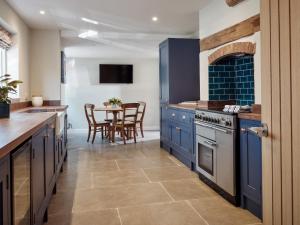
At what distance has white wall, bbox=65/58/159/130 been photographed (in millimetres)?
8781

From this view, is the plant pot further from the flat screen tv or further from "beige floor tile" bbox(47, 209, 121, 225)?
the flat screen tv

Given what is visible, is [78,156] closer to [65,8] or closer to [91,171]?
[91,171]

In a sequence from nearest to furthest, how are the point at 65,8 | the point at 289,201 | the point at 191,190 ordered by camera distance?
the point at 289,201 → the point at 191,190 → the point at 65,8

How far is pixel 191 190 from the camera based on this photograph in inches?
126

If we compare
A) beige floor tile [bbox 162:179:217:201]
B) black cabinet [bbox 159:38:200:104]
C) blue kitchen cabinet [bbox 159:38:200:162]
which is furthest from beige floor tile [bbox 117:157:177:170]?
black cabinet [bbox 159:38:200:104]

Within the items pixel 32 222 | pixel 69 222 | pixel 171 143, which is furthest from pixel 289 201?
pixel 171 143

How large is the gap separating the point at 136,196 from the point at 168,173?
0.99 metres

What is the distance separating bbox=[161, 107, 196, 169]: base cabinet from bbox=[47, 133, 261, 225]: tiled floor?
0.18 meters

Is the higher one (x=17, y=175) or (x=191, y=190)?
(x=17, y=175)

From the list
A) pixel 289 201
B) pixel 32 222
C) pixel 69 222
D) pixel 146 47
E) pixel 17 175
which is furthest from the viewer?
pixel 146 47

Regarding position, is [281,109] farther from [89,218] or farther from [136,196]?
[136,196]

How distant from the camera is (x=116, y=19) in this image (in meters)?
4.82

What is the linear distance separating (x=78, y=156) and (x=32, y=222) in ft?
11.1

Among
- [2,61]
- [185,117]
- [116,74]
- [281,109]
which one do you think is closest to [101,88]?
[116,74]
